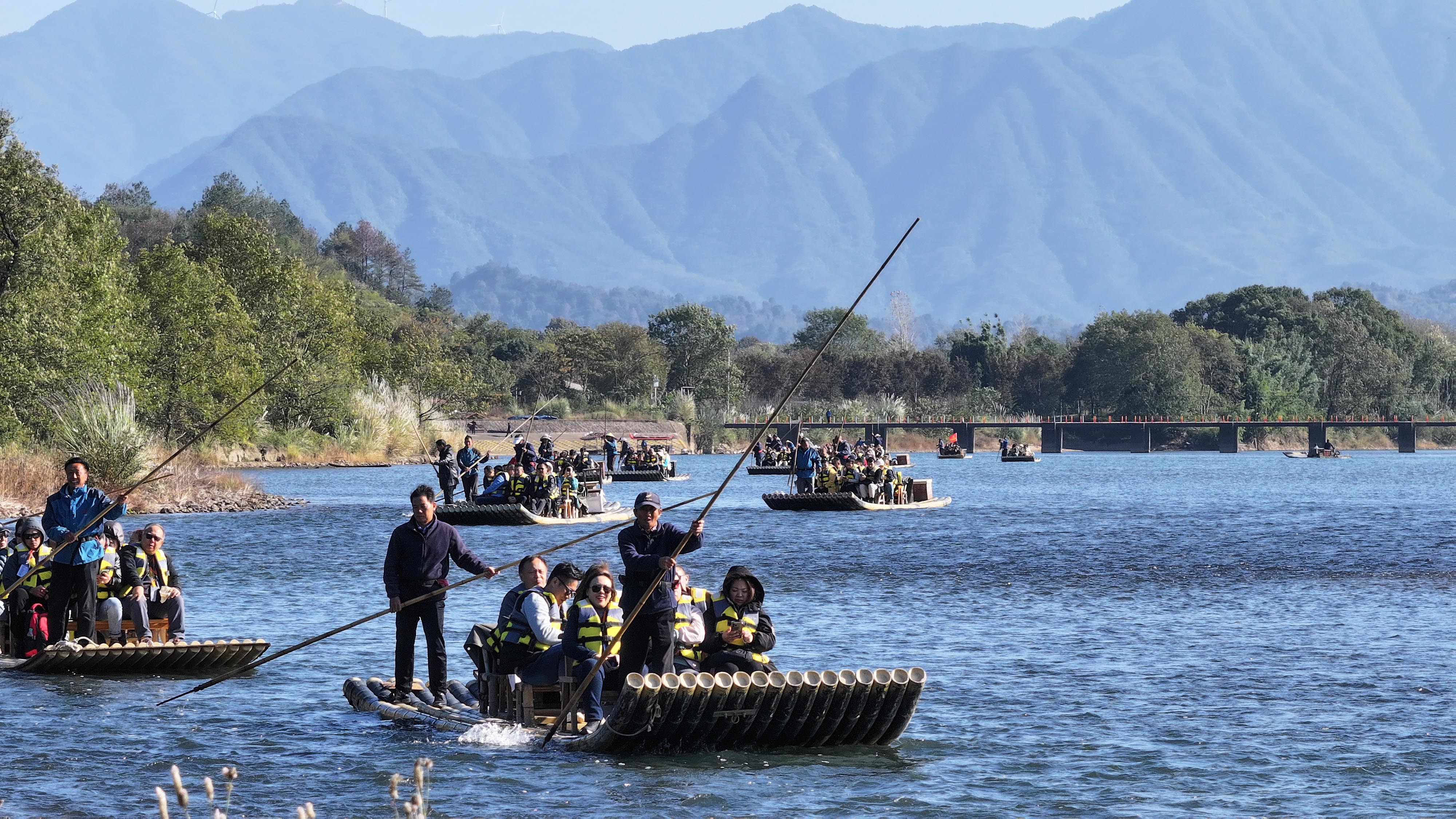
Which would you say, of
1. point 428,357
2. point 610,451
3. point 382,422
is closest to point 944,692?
point 610,451

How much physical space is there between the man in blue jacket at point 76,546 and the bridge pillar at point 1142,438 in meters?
134

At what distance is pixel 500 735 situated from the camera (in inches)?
642

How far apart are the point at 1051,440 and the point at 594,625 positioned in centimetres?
14559

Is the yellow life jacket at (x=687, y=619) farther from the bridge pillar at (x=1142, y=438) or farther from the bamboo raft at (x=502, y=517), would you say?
the bridge pillar at (x=1142, y=438)

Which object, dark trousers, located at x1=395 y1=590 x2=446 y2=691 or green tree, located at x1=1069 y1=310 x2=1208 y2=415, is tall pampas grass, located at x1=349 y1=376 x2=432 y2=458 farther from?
dark trousers, located at x1=395 y1=590 x2=446 y2=691

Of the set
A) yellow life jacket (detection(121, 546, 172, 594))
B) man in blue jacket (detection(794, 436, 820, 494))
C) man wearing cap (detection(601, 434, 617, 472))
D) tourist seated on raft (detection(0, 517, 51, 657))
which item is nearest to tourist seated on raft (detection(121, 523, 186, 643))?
yellow life jacket (detection(121, 546, 172, 594))

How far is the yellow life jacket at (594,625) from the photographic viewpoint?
15648mm

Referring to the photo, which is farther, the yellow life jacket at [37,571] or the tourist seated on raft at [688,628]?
the yellow life jacket at [37,571]

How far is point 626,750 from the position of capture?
1553 cm

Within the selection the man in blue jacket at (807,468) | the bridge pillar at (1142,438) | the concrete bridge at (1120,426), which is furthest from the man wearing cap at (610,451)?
the bridge pillar at (1142,438)

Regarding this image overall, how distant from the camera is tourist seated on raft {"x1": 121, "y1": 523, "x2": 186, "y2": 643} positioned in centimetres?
1995

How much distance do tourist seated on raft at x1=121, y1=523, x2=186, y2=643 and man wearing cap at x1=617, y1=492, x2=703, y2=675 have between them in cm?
657

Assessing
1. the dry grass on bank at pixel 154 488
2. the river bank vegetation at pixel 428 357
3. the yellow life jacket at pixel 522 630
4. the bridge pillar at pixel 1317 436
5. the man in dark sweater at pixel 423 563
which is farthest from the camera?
the bridge pillar at pixel 1317 436

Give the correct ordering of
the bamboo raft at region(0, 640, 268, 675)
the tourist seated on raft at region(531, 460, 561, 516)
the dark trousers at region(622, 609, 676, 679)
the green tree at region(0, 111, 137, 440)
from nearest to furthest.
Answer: the dark trousers at region(622, 609, 676, 679) < the bamboo raft at region(0, 640, 268, 675) < the tourist seated on raft at region(531, 460, 561, 516) < the green tree at region(0, 111, 137, 440)
